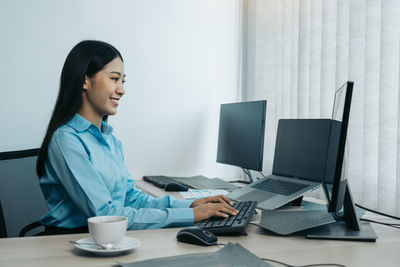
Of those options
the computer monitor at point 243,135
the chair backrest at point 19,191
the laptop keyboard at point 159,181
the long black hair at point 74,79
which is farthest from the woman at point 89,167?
the computer monitor at point 243,135

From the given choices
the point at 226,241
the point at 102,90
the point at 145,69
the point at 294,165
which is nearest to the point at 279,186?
the point at 294,165

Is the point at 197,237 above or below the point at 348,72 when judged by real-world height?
below

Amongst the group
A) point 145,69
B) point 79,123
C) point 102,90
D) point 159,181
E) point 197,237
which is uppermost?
point 145,69

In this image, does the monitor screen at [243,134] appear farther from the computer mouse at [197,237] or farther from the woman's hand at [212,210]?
the computer mouse at [197,237]

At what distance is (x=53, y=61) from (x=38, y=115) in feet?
1.04

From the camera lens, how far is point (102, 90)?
4.69 ft

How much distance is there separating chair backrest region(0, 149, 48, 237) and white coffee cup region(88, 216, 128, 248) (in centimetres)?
74

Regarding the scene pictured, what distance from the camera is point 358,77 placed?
1748 millimetres

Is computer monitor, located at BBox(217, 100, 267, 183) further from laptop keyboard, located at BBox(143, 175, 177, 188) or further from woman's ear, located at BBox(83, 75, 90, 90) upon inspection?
woman's ear, located at BBox(83, 75, 90, 90)

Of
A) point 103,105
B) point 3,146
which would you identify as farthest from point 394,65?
point 3,146

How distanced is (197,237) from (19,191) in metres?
0.94

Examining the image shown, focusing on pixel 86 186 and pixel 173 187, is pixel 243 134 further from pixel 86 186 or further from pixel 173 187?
pixel 86 186

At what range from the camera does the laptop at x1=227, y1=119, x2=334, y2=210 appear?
1518 mm

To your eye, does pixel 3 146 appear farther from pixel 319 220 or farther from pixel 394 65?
pixel 394 65
